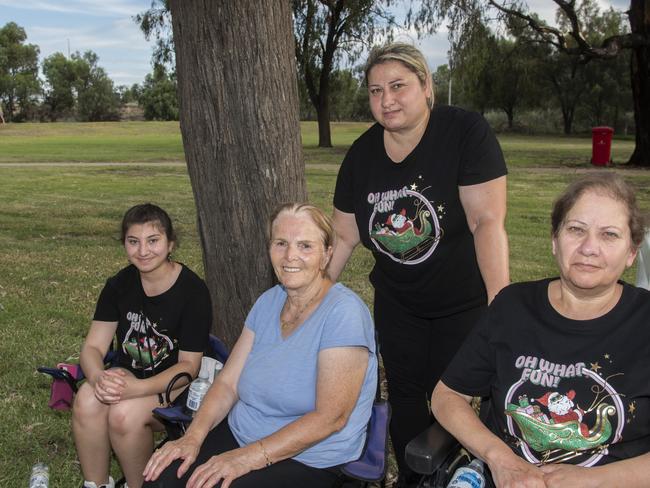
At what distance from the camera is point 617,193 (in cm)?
210

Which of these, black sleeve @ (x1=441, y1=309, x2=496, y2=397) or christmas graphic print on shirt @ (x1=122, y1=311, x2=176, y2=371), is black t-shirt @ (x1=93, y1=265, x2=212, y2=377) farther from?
black sleeve @ (x1=441, y1=309, x2=496, y2=397)

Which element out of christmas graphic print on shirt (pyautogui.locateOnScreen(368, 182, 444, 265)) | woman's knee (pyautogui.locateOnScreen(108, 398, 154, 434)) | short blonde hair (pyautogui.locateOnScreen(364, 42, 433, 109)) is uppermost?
short blonde hair (pyautogui.locateOnScreen(364, 42, 433, 109))

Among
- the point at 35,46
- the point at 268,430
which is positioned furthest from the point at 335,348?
the point at 35,46

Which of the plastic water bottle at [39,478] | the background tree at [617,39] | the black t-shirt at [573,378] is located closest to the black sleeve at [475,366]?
the black t-shirt at [573,378]

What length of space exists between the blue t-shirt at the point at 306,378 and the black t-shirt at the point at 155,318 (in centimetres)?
52

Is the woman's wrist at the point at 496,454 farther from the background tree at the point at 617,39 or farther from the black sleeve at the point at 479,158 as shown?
the background tree at the point at 617,39

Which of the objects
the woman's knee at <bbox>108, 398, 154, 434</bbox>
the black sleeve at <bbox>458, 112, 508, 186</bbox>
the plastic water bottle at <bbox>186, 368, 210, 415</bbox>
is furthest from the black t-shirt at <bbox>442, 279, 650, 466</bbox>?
the woman's knee at <bbox>108, 398, 154, 434</bbox>

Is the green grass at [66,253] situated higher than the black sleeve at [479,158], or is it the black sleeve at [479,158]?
the black sleeve at [479,158]

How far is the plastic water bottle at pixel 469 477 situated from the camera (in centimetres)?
219

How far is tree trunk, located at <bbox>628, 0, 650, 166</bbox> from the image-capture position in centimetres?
1988

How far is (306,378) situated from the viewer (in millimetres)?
2439

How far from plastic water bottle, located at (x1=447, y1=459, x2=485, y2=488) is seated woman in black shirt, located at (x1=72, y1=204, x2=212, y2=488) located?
4.14ft

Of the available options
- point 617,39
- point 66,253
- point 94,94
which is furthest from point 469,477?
point 94,94

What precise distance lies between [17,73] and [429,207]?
7924 cm
